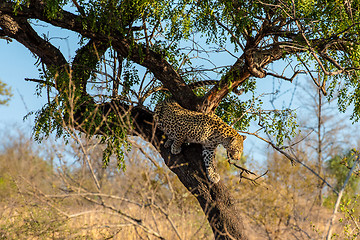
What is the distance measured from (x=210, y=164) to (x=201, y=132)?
0.62 m

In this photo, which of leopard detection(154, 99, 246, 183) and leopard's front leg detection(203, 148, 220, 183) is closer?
leopard detection(154, 99, 246, 183)

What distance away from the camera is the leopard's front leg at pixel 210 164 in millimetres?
7074

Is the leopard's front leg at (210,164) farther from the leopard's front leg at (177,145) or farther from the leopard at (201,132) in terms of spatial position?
the leopard's front leg at (177,145)

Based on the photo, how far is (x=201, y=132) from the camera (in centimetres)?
691

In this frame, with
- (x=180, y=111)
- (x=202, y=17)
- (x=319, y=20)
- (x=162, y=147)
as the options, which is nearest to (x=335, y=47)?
(x=319, y=20)

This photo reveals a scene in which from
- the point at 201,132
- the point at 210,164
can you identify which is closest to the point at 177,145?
the point at 201,132

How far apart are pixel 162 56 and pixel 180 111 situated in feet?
3.98

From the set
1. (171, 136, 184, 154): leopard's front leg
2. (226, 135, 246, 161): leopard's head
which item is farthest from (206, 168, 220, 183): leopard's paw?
(171, 136, 184, 154): leopard's front leg

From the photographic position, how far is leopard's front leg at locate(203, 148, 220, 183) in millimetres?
7074

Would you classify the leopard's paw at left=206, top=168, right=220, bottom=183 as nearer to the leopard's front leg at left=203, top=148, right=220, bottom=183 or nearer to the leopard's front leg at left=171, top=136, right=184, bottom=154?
the leopard's front leg at left=203, top=148, right=220, bottom=183

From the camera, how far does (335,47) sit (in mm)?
7598

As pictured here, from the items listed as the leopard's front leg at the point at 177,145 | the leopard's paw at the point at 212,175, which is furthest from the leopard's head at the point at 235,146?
the leopard's front leg at the point at 177,145

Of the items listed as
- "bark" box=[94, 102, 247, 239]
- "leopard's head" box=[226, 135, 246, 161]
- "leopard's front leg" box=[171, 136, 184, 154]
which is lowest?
"bark" box=[94, 102, 247, 239]

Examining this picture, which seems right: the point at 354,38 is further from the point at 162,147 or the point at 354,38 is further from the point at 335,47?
the point at 162,147
